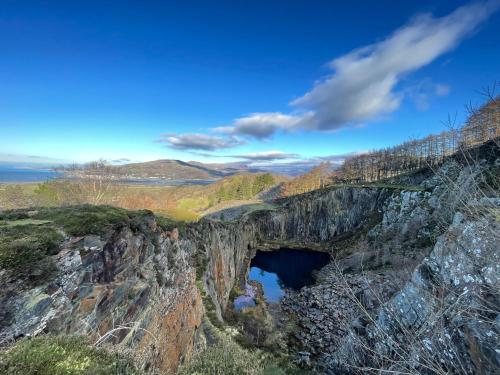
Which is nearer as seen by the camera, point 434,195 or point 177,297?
point 177,297

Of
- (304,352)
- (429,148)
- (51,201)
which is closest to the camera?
(304,352)

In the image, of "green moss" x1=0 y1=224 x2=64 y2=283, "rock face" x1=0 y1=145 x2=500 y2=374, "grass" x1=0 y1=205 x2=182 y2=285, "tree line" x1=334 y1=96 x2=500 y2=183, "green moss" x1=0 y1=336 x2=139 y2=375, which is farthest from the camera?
"tree line" x1=334 y1=96 x2=500 y2=183

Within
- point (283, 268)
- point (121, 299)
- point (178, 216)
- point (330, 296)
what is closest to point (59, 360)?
point (121, 299)

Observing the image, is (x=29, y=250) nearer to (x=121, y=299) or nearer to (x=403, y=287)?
(x=121, y=299)

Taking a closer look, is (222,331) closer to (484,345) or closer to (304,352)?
(304,352)

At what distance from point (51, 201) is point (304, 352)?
47.7 m

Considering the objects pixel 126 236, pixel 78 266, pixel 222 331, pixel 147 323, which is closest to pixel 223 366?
pixel 147 323

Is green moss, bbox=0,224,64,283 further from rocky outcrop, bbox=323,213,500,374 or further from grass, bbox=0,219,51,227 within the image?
rocky outcrop, bbox=323,213,500,374

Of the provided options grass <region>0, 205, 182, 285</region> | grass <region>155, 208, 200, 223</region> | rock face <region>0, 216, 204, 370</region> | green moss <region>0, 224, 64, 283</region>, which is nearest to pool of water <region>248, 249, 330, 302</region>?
grass <region>155, 208, 200, 223</region>

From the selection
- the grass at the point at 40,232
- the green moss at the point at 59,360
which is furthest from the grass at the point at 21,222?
the green moss at the point at 59,360

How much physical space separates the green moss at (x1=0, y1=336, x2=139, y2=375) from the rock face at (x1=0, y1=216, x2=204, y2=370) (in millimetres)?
584

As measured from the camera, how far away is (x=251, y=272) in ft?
203

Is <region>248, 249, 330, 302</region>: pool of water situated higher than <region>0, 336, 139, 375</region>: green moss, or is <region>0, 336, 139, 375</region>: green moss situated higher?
<region>0, 336, 139, 375</region>: green moss

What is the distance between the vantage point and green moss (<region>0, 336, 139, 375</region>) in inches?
207
